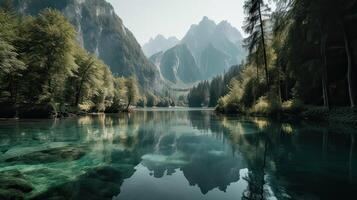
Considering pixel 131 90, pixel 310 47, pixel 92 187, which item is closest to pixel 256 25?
pixel 310 47

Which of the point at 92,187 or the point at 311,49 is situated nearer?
the point at 92,187

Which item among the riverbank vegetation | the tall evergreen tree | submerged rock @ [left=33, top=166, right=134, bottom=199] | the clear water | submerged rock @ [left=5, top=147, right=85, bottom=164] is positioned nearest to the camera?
submerged rock @ [left=33, top=166, right=134, bottom=199]

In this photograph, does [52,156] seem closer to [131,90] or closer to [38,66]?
[38,66]

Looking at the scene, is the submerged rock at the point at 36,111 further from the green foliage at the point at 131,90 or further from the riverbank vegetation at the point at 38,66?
the green foliage at the point at 131,90

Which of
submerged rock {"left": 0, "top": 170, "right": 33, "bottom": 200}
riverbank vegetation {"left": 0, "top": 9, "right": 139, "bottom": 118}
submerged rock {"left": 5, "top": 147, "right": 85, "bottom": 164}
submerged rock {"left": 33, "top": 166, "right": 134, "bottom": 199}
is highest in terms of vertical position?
riverbank vegetation {"left": 0, "top": 9, "right": 139, "bottom": 118}

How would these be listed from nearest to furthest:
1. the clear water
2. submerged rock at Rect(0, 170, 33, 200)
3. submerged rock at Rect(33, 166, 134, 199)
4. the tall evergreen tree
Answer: submerged rock at Rect(0, 170, 33, 200) < submerged rock at Rect(33, 166, 134, 199) < the clear water < the tall evergreen tree

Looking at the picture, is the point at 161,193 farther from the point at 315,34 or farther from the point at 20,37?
the point at 20,37

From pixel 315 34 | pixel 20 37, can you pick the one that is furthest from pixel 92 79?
pixel 315 34

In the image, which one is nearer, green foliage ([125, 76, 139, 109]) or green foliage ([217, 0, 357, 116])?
green foliage ([217, 0, 357, 116])

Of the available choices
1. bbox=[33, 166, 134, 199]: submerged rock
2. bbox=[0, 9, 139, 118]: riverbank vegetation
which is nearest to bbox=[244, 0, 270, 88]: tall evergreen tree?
bbox=[0, 9, 139, 118]: riverbank vegetation

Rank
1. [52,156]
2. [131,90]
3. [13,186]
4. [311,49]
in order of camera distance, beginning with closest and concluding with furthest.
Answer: [13,186] → [52,156] → [311,49] → [131,90]

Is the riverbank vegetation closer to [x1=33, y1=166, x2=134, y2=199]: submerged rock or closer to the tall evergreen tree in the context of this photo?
the tall evergreen tree

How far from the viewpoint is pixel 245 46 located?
3509 cm

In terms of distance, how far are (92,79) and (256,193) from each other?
49.2 m
